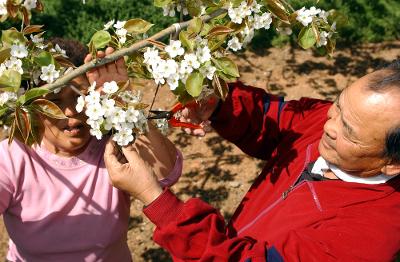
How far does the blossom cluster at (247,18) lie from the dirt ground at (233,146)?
101 inches

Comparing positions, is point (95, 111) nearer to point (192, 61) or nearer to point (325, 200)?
point (192, 61)

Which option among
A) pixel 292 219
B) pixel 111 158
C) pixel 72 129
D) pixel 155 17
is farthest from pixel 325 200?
pixel 155 17

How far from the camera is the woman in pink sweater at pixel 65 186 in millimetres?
2023

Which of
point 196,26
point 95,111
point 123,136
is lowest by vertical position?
point 123,136

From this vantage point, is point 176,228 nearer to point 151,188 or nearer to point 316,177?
point 151,188

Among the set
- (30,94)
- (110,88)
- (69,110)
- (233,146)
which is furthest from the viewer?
(233,146)

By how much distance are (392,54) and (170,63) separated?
4.83m

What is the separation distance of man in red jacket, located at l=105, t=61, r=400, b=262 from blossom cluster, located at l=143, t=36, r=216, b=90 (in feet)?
1.38

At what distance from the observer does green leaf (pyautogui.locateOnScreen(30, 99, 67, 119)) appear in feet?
5.16

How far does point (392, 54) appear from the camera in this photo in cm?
577

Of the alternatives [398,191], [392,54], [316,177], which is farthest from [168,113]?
[392,54]

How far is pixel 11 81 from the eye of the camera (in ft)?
4.94

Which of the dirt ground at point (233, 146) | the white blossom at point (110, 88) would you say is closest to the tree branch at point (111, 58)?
the white blossom at point (110, 88)

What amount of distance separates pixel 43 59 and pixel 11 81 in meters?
0.13
